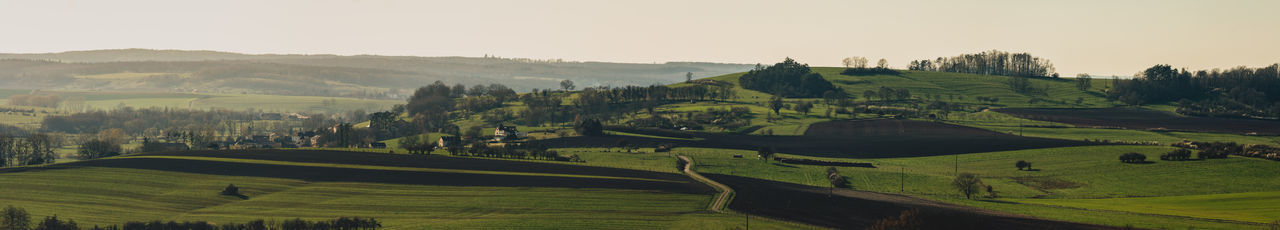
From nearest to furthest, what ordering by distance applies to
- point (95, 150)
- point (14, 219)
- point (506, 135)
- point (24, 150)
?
point (14, 219), point (95, 150), point (24, 150), point (506, 135)

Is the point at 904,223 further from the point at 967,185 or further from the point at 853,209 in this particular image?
the point at 967,185

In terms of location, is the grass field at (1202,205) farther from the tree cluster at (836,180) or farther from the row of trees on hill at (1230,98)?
the row of trees on hill at (1230,98)

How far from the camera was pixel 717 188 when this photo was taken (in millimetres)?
87562

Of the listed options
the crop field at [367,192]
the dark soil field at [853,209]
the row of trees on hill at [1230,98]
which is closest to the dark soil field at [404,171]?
the crop field at [367,192]

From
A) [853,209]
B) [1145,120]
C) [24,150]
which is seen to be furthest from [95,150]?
[1145,120]

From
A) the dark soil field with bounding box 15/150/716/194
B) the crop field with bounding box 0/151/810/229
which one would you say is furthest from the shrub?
the dark soil field with bounding box 15/150/716/194

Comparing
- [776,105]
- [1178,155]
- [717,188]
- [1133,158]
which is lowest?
[717,188]

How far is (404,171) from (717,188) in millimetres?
44210

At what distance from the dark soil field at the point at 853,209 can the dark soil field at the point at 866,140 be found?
39.9 m

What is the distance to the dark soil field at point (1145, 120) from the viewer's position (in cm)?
14025

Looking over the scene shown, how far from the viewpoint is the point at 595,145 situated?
5369 inches

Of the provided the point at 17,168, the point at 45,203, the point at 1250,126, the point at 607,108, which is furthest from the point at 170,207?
the point at 1250,126

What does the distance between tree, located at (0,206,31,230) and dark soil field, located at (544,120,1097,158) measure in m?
81.3

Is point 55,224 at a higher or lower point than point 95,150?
lower
